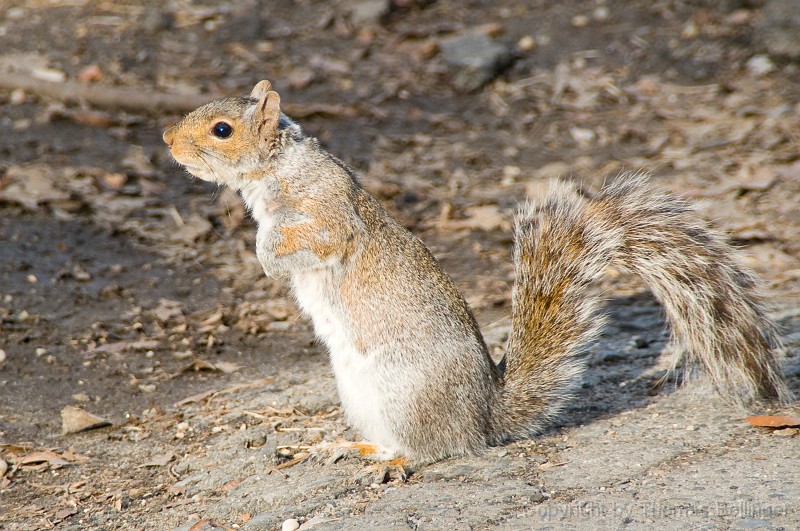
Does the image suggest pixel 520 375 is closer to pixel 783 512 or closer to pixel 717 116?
pixel 783 512

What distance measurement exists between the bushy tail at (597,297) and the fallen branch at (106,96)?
4.56 metres

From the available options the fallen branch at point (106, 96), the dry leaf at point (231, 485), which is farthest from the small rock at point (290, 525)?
the fallen branch at point (106, 96)

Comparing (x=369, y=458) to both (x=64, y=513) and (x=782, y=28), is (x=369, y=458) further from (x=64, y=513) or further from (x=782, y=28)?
(x=782, y=28)

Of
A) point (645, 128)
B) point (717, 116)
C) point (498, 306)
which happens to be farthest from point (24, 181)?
point (717, 116)

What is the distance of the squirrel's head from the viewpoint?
3.80 meters

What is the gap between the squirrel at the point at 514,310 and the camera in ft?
11.1

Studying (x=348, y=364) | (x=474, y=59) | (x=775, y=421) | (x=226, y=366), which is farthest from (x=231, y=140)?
(x=474, y=59)

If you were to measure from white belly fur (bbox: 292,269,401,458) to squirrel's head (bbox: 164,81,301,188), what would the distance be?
1.79ft

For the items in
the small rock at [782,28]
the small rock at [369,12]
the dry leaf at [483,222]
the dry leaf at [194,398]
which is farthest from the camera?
the small rock at [369,12]

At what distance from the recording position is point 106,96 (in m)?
7.46

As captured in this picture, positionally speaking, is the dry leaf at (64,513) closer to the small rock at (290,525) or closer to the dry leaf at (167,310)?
the small rock at (290,525)

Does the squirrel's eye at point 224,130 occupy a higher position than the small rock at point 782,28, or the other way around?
the small rock at point 782,28

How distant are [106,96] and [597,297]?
17.1ft

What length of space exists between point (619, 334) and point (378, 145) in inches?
133
